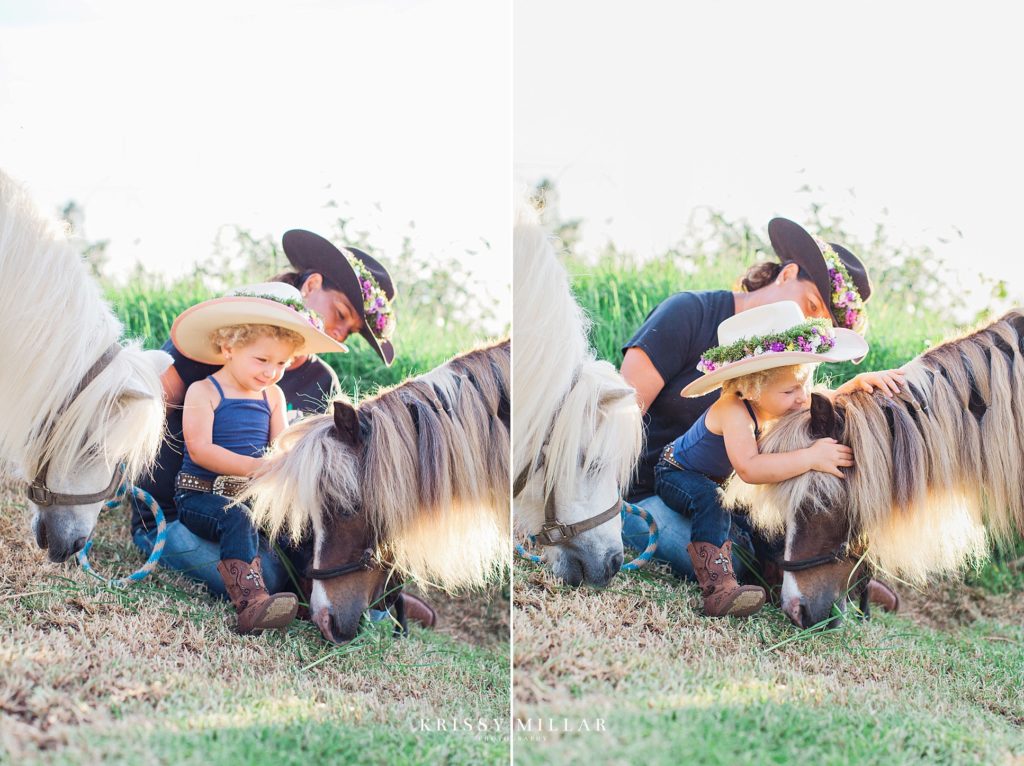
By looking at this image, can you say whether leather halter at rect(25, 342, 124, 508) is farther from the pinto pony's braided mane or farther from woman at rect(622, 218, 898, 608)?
the pinto pony's braided mane

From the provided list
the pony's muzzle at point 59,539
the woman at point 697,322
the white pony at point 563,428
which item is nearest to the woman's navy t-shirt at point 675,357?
the woman at point 697,322

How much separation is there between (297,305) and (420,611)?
1.05 m

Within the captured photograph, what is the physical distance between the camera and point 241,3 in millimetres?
2854

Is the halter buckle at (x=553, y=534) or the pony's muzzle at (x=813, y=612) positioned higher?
the halter buckle at (x=553, y=534)

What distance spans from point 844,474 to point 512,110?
4.96 ft

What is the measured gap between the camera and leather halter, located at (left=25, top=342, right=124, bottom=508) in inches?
105

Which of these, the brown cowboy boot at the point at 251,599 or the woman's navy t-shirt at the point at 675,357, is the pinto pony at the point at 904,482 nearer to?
the woman's navy t-shirt at the point at 675,357

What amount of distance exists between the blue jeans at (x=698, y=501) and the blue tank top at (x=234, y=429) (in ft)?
4.16

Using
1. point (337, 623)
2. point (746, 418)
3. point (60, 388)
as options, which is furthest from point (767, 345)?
point (60, 388)

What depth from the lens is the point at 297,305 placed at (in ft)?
9.09

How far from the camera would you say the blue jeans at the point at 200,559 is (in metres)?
2.72

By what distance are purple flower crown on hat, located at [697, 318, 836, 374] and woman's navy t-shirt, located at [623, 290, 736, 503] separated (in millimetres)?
97

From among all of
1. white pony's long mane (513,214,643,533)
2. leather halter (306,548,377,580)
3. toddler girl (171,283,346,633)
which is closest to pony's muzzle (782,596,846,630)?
white pony's long mane (513,214,643,533)

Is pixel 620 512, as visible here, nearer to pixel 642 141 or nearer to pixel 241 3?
pixel 642 141
